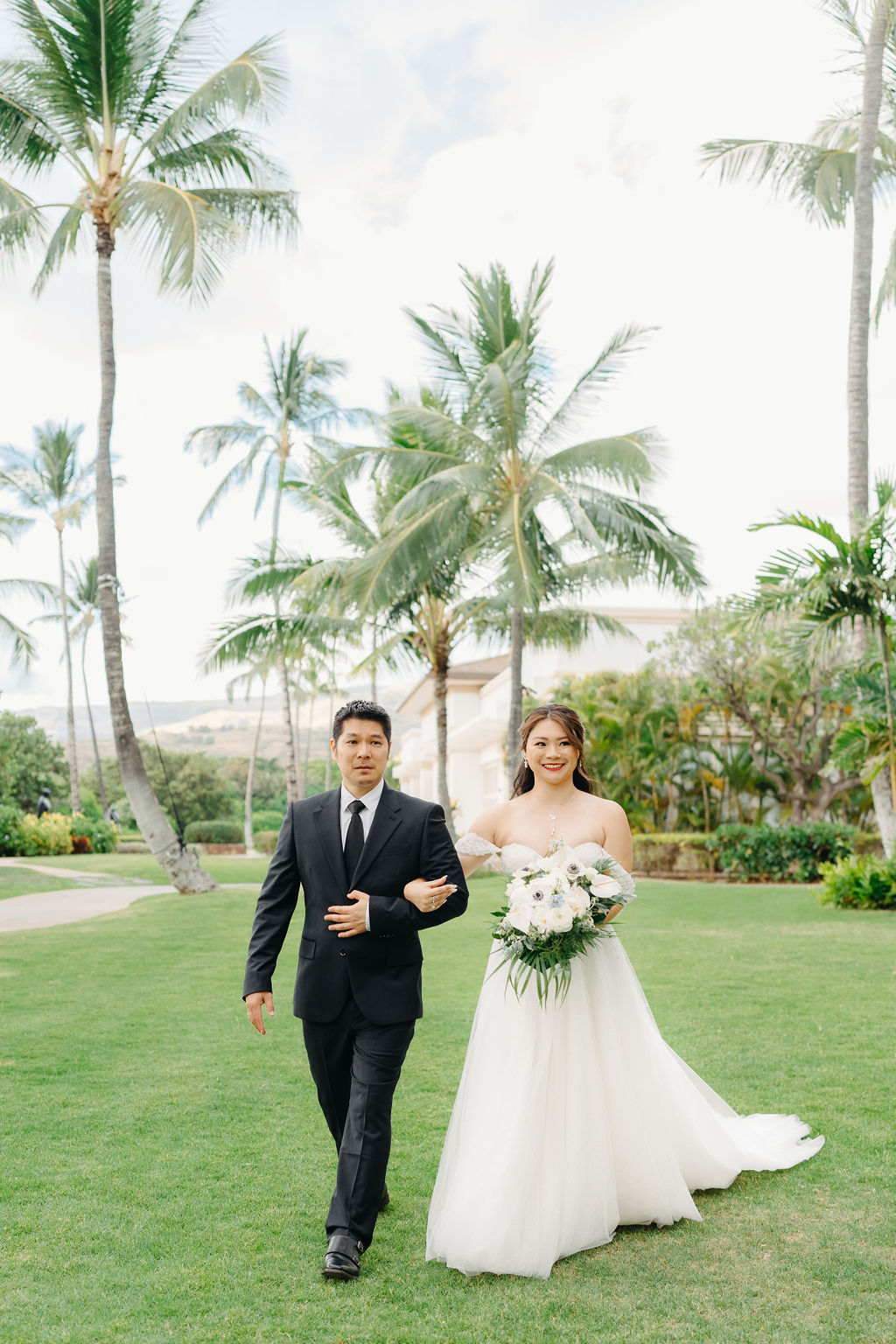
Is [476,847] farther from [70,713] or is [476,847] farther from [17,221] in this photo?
[70,713]

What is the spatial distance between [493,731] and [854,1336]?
107 ft

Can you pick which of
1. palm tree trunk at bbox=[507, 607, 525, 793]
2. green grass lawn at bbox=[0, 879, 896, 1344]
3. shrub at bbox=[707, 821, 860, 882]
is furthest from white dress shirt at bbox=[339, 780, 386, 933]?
shrub at bbox=[707, 821, 860, 882]

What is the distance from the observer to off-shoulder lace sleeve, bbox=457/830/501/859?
13.4 feet

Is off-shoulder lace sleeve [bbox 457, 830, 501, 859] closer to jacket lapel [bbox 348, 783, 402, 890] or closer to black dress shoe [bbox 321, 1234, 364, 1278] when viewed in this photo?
jacket lapel [bbox 348, 783, 402, 890]

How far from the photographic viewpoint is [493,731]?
1409 inches

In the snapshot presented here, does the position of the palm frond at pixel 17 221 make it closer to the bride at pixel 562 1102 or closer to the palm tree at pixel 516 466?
the palm tree at pixel 516 466

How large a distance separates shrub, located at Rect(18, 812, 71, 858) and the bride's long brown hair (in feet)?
84.9

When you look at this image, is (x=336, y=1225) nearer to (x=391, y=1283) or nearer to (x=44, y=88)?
(x=391, y=1283)

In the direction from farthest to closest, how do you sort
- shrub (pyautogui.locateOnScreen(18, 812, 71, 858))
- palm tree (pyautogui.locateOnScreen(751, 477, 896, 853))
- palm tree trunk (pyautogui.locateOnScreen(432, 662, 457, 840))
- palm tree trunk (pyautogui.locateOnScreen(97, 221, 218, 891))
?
shrub (pyautogui.locateOnScreen(18, 812, 71, 858)), palm tree trunk (pyautogui.locateOnScreen(432, 662, 457, 840)), palm tree trunk (pyautogui.locateOnScreen(97, 221, 218, 891)), palm tree (pyautogui.locateOnScreen(751, 477, 896, 853))

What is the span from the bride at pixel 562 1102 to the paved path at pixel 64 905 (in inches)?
417

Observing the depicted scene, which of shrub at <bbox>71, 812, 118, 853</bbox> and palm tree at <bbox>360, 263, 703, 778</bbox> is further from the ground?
palm tree at <bbox>360, 263, 703, 778</bbox>

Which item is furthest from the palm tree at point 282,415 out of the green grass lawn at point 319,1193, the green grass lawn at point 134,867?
the green grass lawn at point 319,1193

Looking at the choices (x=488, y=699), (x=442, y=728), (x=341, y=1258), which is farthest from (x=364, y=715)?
(x=488, y=699)

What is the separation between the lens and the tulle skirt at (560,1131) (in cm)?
357
